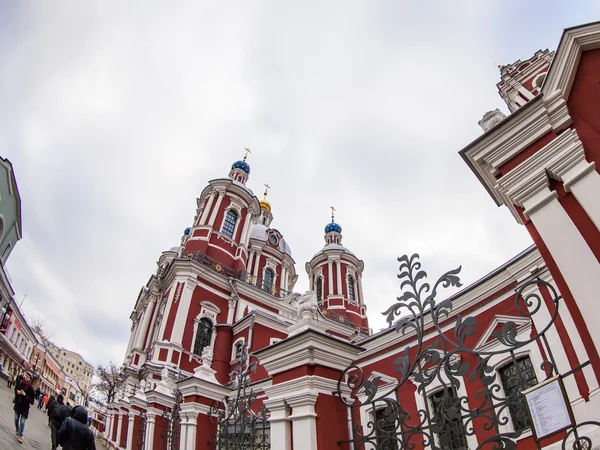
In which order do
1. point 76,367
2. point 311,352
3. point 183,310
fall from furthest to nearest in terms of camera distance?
1. point 76,367
2. point 183,310
3. point 311,352

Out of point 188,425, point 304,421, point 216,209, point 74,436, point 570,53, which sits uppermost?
point 216,209

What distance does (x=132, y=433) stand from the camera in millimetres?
15242

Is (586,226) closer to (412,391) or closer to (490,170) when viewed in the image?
(490,170)

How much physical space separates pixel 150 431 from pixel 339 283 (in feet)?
69.5

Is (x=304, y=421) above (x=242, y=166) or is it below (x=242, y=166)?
below

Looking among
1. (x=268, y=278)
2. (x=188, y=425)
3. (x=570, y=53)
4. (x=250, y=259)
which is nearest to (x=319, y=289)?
(x=268, y=278)

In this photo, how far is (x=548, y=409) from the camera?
2627 millimetres

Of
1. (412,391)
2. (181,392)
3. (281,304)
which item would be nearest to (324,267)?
(281,304)

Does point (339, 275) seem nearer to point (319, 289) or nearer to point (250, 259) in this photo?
point (319, 289)

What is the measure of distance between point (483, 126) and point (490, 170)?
30.7 inches

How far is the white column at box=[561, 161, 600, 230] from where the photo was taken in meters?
3.34

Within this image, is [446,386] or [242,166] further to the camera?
[242,166]

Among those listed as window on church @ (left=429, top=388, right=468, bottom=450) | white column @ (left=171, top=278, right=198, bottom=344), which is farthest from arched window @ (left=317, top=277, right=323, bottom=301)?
window on church @ (left=429, top=388, right=468, bottom=450)

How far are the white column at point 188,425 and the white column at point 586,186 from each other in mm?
7076
